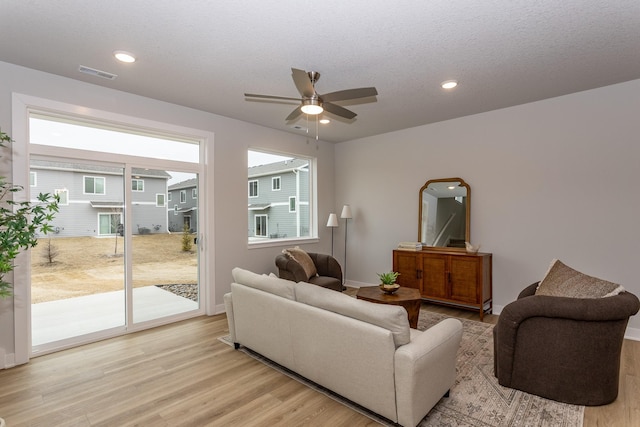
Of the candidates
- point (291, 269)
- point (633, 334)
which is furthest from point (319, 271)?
point (633, 334)

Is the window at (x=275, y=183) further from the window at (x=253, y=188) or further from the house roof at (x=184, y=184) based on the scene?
the house roof at (x=184, y=184)

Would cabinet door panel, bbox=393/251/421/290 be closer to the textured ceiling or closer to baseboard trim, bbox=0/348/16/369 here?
the textured ceiling

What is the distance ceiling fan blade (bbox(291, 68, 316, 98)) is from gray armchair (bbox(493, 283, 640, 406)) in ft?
7.94

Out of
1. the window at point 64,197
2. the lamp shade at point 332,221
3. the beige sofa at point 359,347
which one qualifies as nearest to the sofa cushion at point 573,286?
the beige sofa at point 359,347

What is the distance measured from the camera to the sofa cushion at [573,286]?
2.47m

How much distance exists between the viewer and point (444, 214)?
199 inches

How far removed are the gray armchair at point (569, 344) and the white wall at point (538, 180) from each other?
182cm

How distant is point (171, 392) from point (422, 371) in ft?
6.53

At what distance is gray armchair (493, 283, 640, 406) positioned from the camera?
7.50 ft

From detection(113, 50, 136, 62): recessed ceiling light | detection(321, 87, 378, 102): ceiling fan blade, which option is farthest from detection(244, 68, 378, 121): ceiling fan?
detection(113, 50, 136, 62): recessed ceiling light

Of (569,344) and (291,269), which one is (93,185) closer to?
(291,269)

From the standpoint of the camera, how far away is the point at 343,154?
6449 millimetres

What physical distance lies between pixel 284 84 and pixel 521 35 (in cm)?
221

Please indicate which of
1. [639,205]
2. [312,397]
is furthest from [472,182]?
[312,397]
